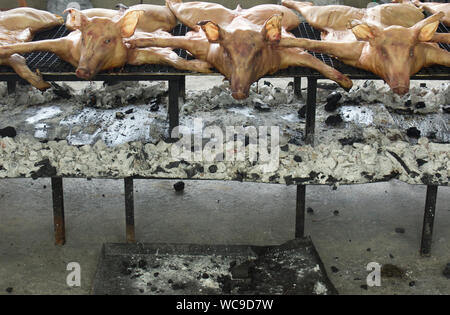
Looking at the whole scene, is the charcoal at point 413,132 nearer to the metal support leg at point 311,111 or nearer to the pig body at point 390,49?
the pig body at point 390,49

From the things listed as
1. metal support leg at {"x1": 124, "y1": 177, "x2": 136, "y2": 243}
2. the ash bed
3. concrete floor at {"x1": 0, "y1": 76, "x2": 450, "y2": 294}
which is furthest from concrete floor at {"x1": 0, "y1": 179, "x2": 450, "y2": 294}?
the ash bed

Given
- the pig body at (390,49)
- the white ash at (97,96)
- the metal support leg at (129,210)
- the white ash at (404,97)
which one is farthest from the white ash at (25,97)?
the white ash at (404,97)

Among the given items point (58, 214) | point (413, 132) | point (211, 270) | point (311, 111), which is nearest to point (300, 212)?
point (311, 111)

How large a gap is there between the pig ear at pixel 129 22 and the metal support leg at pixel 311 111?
4.77 ft

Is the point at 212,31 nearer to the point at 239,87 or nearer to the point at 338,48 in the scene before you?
the point at 239,87

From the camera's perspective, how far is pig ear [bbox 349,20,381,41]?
5016 millimetres

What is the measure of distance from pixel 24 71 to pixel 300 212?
2480 millimetres

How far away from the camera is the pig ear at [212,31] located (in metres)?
4.91

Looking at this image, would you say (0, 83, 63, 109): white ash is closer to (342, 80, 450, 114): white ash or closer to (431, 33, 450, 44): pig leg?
(342, 80, 450, 114): white ash

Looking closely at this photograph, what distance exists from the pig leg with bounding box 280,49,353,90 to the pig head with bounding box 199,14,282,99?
0.23ft

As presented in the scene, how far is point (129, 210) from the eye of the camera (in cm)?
547
